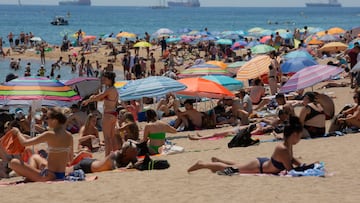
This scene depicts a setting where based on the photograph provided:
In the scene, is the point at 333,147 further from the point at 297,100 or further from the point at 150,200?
the point at 297,100

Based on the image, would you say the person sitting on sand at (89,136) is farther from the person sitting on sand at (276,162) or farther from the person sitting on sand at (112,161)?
the person sitting on sand at (276,162)

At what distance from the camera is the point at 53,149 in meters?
7.86

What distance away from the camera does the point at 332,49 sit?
27250mm

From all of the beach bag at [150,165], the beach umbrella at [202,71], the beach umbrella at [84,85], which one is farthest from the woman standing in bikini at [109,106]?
the beach umbrella at [202,71]

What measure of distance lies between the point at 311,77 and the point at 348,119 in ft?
5.35

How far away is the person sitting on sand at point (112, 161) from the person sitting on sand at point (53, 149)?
1.00 meters

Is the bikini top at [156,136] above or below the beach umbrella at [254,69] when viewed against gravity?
below

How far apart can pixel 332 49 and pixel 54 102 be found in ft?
60.6

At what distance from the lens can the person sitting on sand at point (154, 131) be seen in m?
10.2

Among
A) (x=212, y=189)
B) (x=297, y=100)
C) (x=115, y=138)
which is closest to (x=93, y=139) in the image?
(x=115, y=138)

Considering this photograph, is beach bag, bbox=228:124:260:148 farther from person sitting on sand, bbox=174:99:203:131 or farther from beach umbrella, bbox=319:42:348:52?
beach umbrella, bbox=319:42:348:52

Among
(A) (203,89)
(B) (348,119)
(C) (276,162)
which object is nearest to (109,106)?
(A) (203,89)

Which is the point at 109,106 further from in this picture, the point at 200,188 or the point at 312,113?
the point at 200,188

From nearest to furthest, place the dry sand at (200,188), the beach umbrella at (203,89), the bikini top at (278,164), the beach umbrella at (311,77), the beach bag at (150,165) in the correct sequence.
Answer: the dry sand at (200,188) < the bikini top at (278,164) < the beach bag at (150,165) < the beach umbrella at (311,77) < the beach umbrella at (203,89)
